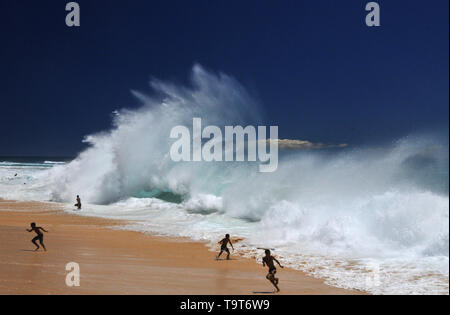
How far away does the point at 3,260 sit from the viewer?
8.99 meters

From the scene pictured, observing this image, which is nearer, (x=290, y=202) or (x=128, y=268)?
(x=128, y=268)

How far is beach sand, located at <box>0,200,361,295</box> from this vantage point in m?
7.25

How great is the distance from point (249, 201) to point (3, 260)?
1232 centimetres

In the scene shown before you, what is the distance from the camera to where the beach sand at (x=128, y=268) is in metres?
7.25

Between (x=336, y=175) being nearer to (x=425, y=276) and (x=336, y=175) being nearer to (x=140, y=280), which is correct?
(x=425, y=276)

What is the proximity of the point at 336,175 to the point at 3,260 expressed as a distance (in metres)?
15.4

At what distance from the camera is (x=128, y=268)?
8695 mm

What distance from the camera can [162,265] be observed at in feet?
30.2

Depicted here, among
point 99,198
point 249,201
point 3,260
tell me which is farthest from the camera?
point 99,198

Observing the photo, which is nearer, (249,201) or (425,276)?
(425,276)

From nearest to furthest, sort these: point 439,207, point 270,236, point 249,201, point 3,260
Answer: point 3,260
point 439,207
point 270,236
point 249,201

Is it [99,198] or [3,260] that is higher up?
[99,198]
